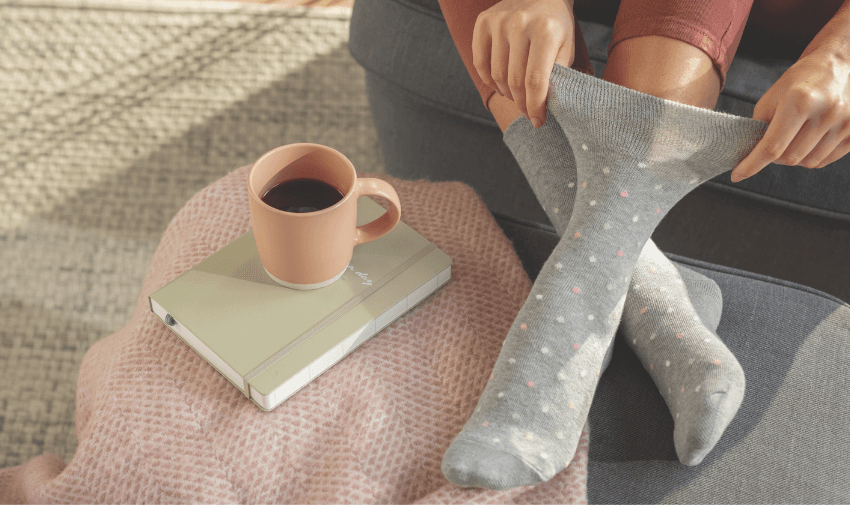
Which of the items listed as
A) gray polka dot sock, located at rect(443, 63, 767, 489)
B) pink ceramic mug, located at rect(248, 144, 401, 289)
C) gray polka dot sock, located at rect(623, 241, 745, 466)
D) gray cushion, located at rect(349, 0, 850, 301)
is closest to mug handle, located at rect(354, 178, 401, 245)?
pink ceramic mug, located at rect(248, 144, 401, 289)

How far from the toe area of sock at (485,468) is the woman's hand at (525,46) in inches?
12.4

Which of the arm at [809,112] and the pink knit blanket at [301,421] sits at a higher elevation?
the arm at [809,112]

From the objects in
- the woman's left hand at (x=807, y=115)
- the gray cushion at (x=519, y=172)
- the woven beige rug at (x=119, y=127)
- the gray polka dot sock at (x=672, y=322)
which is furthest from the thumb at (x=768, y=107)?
the woven beige rug at (x=119, y=127)

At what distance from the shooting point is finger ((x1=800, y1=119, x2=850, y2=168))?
20.7 inches

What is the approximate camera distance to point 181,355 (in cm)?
57

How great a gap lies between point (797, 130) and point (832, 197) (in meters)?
0.41

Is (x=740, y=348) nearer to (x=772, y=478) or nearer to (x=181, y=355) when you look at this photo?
(x=772, y=478)

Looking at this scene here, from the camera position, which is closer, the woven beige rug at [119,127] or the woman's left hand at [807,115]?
the woman's left hand at [807,115]

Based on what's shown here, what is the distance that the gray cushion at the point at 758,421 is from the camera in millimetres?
540

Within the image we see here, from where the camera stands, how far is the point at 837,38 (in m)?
0.57

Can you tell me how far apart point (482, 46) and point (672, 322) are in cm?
32

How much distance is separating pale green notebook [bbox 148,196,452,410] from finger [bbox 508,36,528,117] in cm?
18

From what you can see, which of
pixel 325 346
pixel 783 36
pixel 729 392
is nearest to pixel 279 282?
pixel 325 346

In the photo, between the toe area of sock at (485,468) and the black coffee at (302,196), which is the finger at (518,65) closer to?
the black coffee at (302,196)
